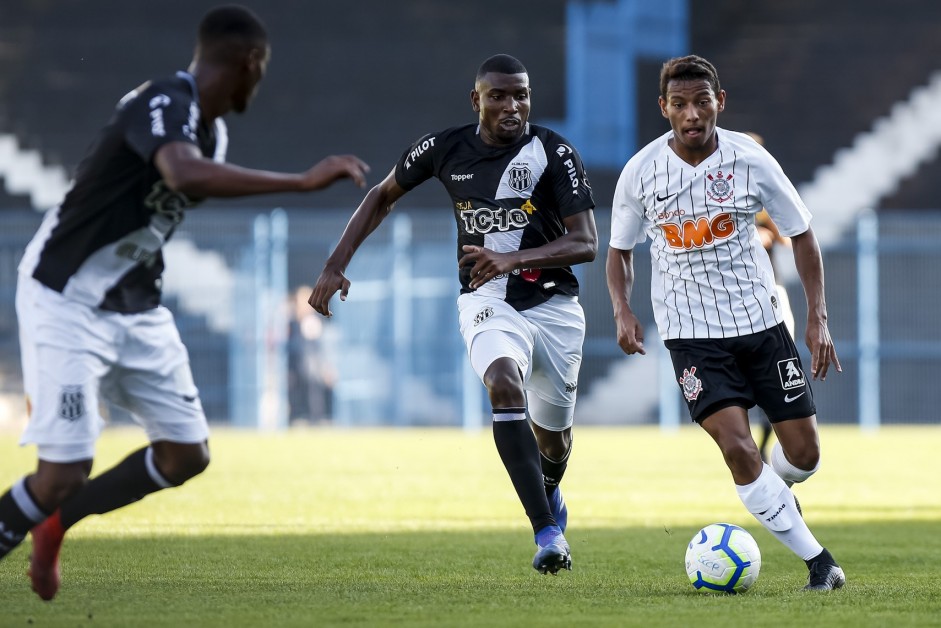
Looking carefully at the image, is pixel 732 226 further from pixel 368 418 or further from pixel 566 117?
pixel 566 117

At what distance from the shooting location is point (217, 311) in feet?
75.4

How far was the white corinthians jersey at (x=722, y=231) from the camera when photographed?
6598 millimetres

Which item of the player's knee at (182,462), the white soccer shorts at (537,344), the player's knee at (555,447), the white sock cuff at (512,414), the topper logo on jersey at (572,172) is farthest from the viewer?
the player's knee at (555,447)

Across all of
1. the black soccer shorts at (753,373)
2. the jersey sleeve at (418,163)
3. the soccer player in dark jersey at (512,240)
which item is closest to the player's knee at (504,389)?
the soccer player in dark jersey at (512,240)

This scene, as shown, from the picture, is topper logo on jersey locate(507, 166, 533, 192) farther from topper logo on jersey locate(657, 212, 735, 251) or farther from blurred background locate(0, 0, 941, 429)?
blurred background locate(0, 0, 941, 429)

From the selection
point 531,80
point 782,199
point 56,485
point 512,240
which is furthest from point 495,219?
point 531,80

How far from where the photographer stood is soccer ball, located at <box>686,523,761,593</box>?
6301 mm

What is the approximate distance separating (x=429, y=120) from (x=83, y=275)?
2106 cm

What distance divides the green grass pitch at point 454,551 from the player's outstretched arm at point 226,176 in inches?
64.4

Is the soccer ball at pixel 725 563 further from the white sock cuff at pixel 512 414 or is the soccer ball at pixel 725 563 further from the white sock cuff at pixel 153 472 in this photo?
the white sock cuff at pixel 153 472

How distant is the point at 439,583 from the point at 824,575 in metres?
1.78

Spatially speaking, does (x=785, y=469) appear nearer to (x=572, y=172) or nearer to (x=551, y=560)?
(x=551, y=560)

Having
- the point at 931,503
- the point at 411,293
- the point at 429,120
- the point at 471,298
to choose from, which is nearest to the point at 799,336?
the point at 411,293

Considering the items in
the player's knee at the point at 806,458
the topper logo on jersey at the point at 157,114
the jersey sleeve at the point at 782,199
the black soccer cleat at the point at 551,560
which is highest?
the topper logo on jersey at the point at 157,114
